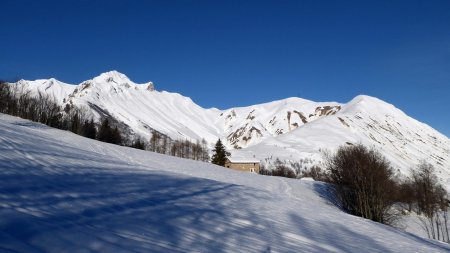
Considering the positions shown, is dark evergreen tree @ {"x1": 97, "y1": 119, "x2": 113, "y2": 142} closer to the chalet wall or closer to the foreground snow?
the chalet wall

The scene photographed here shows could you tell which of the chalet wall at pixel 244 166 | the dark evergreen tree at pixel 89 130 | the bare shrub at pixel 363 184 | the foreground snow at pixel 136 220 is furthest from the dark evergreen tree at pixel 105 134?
the foreground snow at pixel 136 220

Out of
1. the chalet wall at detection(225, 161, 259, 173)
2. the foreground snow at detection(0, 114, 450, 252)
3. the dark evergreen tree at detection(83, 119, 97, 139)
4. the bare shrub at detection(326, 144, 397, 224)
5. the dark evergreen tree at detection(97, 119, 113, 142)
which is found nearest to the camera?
the foreground snow at detection(0, 114, 450, 252)

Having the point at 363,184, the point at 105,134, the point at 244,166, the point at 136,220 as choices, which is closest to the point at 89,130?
the point at 105,134

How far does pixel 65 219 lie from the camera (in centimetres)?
670

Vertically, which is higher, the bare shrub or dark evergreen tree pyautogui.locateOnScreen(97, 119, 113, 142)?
dark evergreen tree pyautogui.locateOnScreen(97, 119, 113, 142)

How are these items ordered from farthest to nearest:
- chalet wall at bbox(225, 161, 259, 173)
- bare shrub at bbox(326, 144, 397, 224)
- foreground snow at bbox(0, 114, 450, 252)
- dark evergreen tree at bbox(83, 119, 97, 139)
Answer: chalet wall at bbox(225, 161, 259, 173) → dark evergreen tree at bbox(83, 119, 97, 139) → bare shrub at bbox(326, 144, 397, 224) → foreground snow at bbox(0, 114, 450, 252)

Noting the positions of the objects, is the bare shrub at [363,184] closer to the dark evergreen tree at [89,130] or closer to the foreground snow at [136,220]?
the foreground snow at [136,220]

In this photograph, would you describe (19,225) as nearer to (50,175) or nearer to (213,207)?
(50,175)

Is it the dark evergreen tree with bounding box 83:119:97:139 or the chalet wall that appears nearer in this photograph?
the dark evergreen tree with bounding box 83:119:97:139

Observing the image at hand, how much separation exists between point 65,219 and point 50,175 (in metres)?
4.37

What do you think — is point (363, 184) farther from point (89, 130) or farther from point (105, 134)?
point (89, 130)

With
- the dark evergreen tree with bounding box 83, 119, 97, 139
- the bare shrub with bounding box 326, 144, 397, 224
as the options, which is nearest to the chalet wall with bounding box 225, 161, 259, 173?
the dark evergreen tree with bounding box 83, 119, 97, 139

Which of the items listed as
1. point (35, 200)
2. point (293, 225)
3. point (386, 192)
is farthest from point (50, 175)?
point (386, 192)

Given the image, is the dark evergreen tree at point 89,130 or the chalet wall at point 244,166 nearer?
the dark evergreen tree at point 89,130
